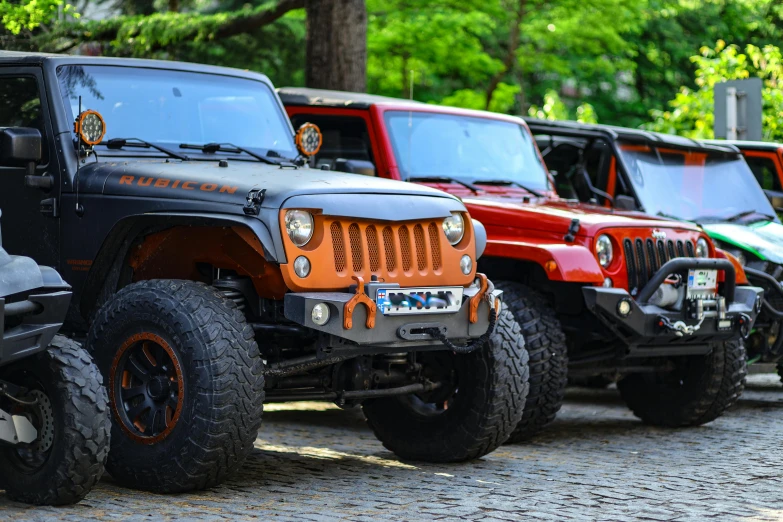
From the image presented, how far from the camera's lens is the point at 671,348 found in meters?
9.02

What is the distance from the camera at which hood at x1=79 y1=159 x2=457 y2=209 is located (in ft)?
22.1

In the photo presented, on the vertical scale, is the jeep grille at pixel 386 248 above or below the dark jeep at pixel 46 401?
above

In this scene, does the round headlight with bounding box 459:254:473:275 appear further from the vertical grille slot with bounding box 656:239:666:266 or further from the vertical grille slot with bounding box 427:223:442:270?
the vertical grille slot with bounding box 656:239:666:266

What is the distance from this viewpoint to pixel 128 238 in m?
7.26

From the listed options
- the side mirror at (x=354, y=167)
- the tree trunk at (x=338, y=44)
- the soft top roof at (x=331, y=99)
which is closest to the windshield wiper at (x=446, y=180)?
the soft top roof at (x=331, y=99)

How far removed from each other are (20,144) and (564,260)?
11.2 feet

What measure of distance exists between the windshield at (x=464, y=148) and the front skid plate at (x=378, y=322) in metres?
2.64

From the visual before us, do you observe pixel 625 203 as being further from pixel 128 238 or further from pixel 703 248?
pixel 128 238

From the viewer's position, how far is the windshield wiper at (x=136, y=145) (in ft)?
25.0

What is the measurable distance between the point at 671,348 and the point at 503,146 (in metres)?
2.27

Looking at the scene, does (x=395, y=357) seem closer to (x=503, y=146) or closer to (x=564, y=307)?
(x=564, y=307)

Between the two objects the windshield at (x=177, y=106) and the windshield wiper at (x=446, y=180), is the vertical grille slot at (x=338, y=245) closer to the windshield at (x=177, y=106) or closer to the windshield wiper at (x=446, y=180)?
the windshield at (x=177, y=106)

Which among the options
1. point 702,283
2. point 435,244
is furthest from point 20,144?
point 702,283

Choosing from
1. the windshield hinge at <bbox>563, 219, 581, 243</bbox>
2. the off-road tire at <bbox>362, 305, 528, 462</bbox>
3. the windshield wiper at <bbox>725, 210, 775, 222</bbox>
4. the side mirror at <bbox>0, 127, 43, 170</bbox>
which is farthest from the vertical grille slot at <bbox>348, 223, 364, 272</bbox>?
the windshield wiper at <bbox>725, 210, 775, 222</bbox>
